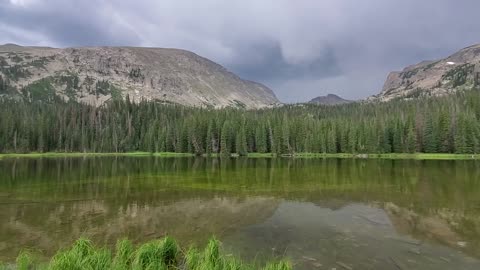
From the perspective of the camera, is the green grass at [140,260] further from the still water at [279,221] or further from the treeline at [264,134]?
the treeline at [264,134]

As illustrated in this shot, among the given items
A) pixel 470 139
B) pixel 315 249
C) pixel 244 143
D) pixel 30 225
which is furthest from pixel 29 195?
pixel 470 139

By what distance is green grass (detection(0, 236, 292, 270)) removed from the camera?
11.0 metres

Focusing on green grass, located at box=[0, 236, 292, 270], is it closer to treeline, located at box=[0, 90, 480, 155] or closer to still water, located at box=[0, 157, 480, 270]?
still water, located at box=[0, 157, 480, 270]

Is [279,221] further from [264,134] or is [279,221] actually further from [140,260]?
[264,134]

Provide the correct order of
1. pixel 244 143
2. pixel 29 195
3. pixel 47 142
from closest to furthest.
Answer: pixel 29 195 → pixel 244 143 → pixel 47 142

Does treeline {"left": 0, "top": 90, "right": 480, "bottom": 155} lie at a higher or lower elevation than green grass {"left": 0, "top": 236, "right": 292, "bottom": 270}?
higher

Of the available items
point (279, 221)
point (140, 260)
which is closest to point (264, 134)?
point (279, 221)

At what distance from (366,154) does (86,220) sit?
434ft

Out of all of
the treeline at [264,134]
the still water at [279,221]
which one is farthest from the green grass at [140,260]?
the treeline at [264,134]

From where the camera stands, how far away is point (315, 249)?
62.6 feet

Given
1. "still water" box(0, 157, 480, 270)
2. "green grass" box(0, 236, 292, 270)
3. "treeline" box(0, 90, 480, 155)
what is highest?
"treeline" box(0, 90, 480, 155)

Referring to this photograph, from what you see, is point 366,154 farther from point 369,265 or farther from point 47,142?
point 47,142

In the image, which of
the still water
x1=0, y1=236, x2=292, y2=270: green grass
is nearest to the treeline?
the still water

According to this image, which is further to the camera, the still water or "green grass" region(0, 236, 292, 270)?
the still water
